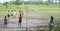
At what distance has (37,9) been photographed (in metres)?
7.00

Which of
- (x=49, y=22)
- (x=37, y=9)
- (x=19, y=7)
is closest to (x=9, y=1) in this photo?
(x=19, y=7)

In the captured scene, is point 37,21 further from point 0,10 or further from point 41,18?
point 0,10

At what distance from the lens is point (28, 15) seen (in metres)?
7.06

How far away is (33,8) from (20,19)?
1.55ft

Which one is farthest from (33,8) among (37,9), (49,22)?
(49,22)

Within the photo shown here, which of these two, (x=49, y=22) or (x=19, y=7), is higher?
(x=19, y=7)

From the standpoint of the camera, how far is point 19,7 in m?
6.99

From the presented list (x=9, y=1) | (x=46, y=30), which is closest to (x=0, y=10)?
(x=9, y=1)

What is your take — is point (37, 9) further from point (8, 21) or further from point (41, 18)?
point (8, 21)

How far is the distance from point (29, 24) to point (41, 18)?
374 mm

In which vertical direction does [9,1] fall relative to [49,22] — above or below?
above

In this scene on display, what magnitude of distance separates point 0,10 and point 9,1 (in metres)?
0.35

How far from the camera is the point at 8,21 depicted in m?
7.09

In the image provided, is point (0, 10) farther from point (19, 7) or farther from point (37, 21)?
point (37, 21)
